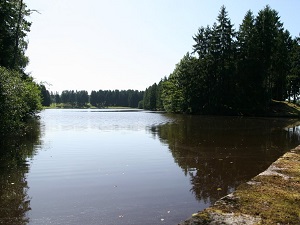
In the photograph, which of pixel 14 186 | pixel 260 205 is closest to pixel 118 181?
pixel 14 186

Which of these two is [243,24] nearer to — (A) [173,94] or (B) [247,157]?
Result: (A) [173,94]

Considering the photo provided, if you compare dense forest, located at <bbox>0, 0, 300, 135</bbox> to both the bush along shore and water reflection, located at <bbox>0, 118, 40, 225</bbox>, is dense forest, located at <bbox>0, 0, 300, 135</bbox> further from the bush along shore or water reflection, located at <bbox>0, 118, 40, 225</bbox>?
the bush along shore

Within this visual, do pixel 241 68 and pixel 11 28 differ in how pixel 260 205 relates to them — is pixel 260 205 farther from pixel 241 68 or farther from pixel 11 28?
pixel 241 68

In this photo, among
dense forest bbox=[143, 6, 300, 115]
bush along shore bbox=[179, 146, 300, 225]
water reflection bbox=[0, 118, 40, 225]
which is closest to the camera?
bush along shore bbox=[179, 146, 300, 225]

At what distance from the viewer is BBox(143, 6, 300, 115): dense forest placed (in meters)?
56.3

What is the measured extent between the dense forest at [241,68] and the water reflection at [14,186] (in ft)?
160

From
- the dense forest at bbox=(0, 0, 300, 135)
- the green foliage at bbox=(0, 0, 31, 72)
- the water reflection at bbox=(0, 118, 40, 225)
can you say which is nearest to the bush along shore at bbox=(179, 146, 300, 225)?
the water reflection at bbox=(0, 118, 40, 225)

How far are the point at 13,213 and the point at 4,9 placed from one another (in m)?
24.0

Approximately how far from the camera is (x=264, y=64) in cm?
5634

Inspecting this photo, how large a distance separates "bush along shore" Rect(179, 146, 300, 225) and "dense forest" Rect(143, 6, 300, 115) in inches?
2005

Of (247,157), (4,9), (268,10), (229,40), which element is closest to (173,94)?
(229,40)

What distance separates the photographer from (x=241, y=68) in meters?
57.3

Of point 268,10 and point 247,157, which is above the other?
point 268,10

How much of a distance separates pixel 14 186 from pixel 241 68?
178 feet
